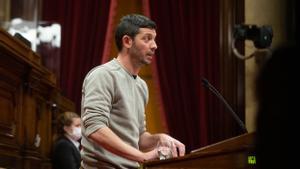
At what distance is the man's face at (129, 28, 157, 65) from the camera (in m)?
2.72

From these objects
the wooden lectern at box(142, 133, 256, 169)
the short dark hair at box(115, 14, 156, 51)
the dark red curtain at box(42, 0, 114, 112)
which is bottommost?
the wooden lectern at box(142, 133, 256, 169)

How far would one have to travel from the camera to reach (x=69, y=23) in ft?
22.4

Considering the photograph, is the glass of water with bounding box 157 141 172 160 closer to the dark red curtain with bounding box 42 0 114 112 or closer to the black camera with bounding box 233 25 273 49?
the black camera with bounding box 233 25 273 49

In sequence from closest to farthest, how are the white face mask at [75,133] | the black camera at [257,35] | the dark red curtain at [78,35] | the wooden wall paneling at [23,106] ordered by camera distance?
the black camera at [257,35] < the wooden wall paneling at [23,106] < the white face mask at [75,133] < the dark red curtain at [78,35]

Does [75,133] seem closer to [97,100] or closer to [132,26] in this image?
[132,26]

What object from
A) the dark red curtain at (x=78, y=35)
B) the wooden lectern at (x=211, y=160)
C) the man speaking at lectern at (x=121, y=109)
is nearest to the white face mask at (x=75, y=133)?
the dark red curtain at (x=78, y=35)

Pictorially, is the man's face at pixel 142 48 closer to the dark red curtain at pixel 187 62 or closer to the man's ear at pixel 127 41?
the man's ear at pixel 127 41

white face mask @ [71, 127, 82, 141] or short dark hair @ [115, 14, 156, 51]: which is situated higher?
short dark hair @ [115, 14, 156, 51]

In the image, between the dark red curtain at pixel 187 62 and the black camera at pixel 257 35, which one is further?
the dark red curtain at pixel 187 62

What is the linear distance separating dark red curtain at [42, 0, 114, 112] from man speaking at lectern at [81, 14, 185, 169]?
155 inches

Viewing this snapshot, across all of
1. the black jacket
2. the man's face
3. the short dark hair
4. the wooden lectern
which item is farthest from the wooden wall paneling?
the wooden lectern

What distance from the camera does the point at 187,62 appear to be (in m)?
6.66

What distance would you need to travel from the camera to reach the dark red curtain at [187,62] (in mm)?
6535

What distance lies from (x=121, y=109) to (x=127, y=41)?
1.26 ft
